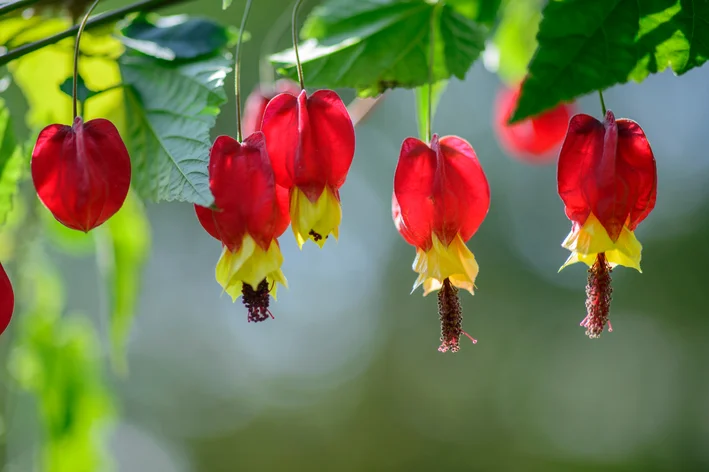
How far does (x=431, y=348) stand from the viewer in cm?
609

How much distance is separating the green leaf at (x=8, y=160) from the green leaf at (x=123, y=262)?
182 mm

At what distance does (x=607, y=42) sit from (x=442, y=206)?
17 cm

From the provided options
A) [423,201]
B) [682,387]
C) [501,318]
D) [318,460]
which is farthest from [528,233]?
[423,201]

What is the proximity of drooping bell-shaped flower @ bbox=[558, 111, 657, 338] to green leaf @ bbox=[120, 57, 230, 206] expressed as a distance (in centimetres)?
27

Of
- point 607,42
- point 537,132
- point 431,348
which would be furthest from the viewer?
point 431,348

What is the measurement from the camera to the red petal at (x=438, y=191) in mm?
613

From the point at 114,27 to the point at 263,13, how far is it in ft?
12.7

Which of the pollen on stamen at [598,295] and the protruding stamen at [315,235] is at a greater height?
the protruding stamen at [315,235]

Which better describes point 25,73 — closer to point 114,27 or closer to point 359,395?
point 114,27

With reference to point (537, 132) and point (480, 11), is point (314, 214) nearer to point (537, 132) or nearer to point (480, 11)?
point (480, 11)

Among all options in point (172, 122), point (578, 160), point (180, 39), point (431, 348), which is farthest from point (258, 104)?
point (431, 348)

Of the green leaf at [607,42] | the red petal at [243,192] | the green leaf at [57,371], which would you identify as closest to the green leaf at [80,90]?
the red petal at [243,192]

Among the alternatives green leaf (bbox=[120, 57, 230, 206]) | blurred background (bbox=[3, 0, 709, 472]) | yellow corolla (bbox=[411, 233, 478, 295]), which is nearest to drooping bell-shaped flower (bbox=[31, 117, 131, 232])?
green leaf (bbox=[120, 57, 230, 206])

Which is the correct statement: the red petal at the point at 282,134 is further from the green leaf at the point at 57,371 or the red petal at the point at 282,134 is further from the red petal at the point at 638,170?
the green leaf at the point at 57,371
